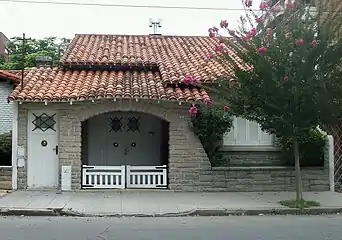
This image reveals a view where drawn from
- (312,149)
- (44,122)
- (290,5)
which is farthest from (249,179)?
(44,122)

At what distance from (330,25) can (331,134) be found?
6479mm

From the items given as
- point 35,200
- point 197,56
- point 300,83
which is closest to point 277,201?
point 300,83

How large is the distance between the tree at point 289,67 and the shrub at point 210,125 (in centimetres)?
263

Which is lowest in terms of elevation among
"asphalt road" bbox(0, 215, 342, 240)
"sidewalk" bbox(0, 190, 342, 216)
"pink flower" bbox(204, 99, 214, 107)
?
"asphalt road" bbox(0, 215, 342, 240)

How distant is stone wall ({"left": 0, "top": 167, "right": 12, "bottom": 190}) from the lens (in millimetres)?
15729

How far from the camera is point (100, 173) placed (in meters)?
15.6

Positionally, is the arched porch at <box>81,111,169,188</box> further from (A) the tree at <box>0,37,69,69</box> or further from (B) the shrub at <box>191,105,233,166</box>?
(A) the tree at <box>0,37,69,69</box>

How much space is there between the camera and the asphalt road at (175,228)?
926cm

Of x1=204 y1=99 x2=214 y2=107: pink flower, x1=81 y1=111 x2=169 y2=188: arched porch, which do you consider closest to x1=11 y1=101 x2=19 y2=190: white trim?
x1=81 y1=111 x2=169 y2=188: arched porch

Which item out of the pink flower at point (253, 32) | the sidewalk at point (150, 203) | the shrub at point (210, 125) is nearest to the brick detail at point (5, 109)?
the sidewalk at point (150, 203)

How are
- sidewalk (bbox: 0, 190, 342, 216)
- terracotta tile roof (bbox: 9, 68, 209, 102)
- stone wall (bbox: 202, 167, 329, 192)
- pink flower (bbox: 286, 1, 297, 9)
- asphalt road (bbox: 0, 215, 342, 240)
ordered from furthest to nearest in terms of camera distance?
1. stone wall (bbox: 202, 167, 329, 192)
2. terracotta tile roof (bbox: 9, 68, 209, 102)
3. pink flower (bbox: 286, 1, 297, 9)
4. sidewalk (bbox: 0, 190, 342, 216)
5. asphalt road (bbox: 0, 215, 342, 240)

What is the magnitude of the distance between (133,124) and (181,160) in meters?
3.41

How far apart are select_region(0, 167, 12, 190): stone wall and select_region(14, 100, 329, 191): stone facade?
0.31 metres

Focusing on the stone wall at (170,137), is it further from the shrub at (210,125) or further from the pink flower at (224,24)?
the pink flower at (224,24)
